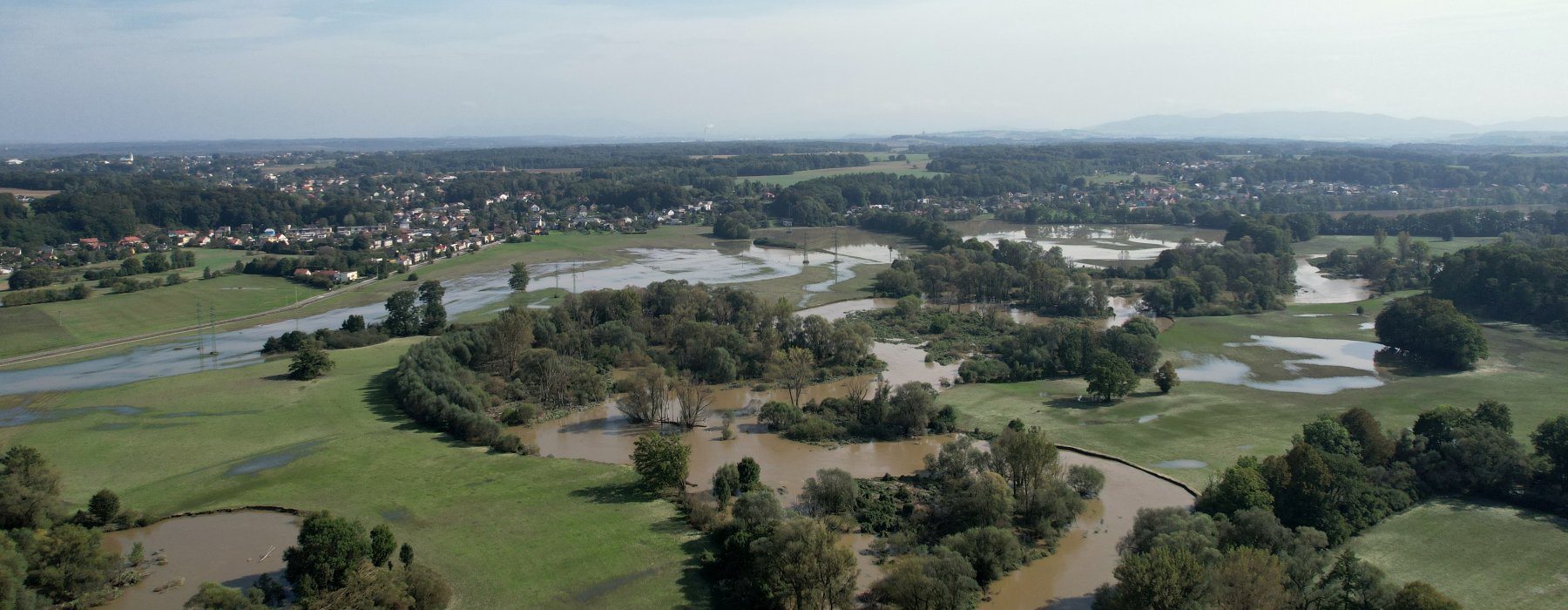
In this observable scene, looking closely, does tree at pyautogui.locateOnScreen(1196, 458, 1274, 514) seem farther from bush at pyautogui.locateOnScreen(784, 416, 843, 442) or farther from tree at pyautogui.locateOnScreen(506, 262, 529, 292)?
tree at pyautogui.locateOnScreen(506, 262, 529, 292)

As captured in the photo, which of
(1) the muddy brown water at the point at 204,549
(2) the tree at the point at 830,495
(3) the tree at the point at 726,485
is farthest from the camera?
(3) the tree at the point at 726,485

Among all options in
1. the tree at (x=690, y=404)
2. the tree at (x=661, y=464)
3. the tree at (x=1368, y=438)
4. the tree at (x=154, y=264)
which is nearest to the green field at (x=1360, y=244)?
the tree at (x=1368, y=438)

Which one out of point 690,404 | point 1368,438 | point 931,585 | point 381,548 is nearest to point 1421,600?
point 931,585

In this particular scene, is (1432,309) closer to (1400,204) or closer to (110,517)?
(110,517)

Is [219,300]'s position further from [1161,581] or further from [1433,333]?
[1433,333]

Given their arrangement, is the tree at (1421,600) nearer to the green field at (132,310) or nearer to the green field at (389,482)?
the green field at (389,482)

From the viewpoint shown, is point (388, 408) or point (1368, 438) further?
point (388, 408)

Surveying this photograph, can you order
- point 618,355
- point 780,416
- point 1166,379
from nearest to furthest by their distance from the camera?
point 780,416 → point 1166,379 → point 618,355

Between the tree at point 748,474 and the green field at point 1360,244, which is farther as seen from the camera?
the green field at point 1360,244
